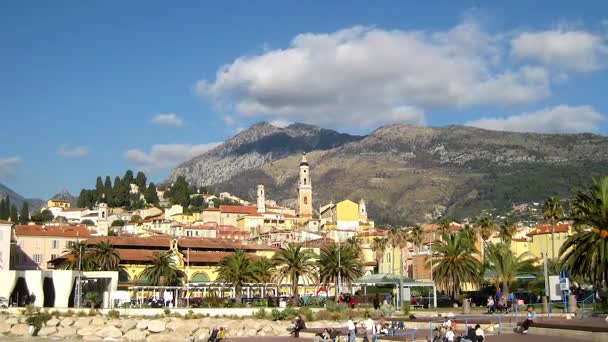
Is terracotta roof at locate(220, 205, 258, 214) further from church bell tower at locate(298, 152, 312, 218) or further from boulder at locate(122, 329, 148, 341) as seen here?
boulder at locate(122, 329, 148, 341)

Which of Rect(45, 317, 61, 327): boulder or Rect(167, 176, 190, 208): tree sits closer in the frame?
Rect(45, 317, 61, 327): boulder

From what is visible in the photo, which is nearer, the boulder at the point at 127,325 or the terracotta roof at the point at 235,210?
the boulder at the point at 127,325

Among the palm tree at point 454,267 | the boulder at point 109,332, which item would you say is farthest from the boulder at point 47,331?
the palm tree at point 454,267

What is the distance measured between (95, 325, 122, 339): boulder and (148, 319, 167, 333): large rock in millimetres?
2116

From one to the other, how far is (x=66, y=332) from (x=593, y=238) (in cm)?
3184

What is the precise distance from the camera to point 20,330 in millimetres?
45938

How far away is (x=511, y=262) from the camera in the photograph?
61.2 metres

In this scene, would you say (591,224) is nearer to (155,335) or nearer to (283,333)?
(283,333)

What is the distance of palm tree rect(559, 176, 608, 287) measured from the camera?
3553 centimetres

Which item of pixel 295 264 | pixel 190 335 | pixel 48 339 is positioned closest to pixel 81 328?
pixel 48 339

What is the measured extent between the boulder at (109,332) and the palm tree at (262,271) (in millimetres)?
24953

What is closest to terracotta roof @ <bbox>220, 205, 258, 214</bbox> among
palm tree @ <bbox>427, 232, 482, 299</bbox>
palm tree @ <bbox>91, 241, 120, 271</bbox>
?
palm tree @ <bbox>91, 241, 120, 271</bbox>

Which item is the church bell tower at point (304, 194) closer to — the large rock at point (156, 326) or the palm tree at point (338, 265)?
the palm tree at point (338, 265)

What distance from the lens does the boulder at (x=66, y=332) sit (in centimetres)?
4616
